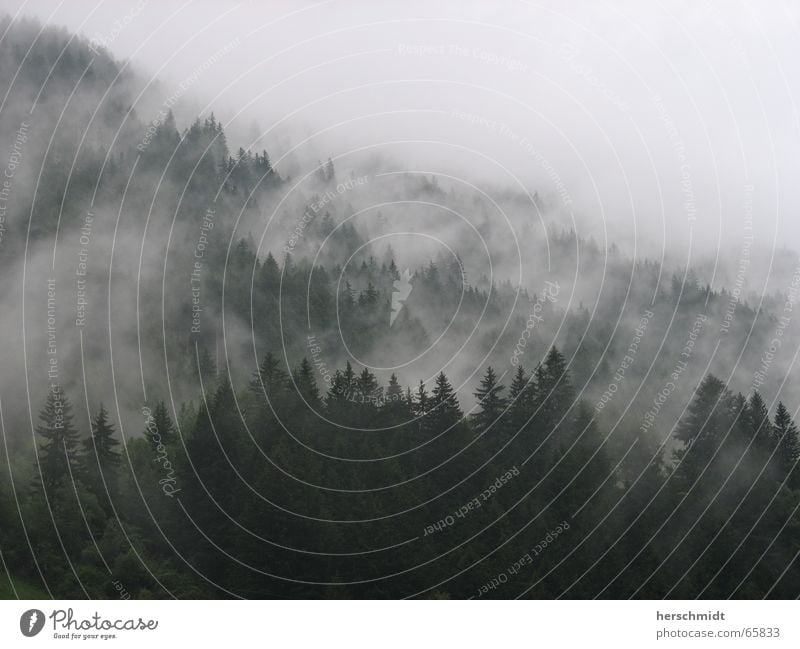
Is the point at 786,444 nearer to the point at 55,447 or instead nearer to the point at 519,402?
the point at 519,402

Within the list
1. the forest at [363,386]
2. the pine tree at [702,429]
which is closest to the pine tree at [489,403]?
the forest at [363,386]

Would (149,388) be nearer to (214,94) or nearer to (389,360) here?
(389,360)

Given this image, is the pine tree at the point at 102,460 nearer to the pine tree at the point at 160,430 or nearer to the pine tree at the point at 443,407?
the pine tree at the point at 160,430

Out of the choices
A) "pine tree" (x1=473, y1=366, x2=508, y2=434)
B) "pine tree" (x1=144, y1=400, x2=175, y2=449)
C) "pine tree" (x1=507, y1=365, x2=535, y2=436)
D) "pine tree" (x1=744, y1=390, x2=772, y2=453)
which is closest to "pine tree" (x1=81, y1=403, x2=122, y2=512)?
"pine tree" (x1=144, y1=400, x2=175, y2=449)

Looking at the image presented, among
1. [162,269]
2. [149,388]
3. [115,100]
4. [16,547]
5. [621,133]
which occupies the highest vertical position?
[115,100]

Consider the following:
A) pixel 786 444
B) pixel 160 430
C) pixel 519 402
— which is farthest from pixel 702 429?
pixel 160 430

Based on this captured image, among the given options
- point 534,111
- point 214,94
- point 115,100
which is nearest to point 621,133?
point 534,111

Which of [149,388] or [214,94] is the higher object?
[214,94]

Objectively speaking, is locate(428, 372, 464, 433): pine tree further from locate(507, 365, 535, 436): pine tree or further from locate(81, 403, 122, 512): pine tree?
locate(81, 403, 122, 512): pine tree

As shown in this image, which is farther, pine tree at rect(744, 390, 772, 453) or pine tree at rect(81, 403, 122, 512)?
pine tree at rect(744, 390, 772, 453)
